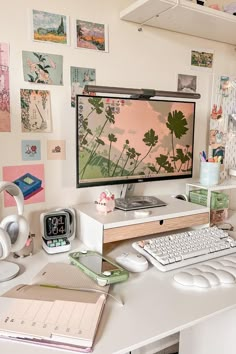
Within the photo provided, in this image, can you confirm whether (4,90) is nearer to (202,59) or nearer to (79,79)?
(79,79)

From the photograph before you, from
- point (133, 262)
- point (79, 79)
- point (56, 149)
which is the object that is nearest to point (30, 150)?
point (56, 149)

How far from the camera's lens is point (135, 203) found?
122 cm

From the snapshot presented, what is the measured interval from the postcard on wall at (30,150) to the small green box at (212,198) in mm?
731

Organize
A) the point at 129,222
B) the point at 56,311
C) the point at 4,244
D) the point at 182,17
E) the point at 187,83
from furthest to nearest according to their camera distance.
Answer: the point at 187,83 → the point at 182,17 → the point at 129,222 → the point at 4,244 → the point at 56,311

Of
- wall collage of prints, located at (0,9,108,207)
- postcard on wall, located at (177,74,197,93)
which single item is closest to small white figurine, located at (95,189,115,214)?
wall collage of prints, located at (0,9,108,207)

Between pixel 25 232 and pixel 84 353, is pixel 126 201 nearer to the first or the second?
pixel 25 232

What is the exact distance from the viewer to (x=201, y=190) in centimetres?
142

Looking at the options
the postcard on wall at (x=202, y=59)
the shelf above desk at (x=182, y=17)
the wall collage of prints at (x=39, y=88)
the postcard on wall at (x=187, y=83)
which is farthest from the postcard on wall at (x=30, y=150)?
the postcard on wall at (x=202, y=59)

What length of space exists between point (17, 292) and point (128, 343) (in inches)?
12.3

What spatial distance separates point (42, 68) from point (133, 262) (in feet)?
2.50

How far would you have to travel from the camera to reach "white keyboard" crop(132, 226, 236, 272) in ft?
3.05

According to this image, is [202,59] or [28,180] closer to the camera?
[28,180]

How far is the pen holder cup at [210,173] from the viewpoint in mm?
1377

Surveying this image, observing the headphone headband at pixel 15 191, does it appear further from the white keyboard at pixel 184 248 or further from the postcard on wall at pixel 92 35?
the postcard on wall at pixel 92 35
